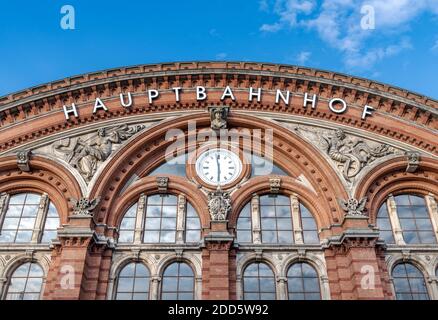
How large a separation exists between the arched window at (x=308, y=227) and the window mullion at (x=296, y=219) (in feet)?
0.72

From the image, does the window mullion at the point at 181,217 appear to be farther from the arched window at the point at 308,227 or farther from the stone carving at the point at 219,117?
the arched window at the point at 308,227

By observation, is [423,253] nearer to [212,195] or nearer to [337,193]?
[337,193]

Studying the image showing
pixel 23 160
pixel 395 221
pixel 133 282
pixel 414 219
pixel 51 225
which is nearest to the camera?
pixel 133 282

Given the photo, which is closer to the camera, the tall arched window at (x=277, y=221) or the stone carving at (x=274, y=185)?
the tall arched window at (x=277, y=221)

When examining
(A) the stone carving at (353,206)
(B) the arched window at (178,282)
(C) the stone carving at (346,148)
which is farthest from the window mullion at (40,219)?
(A) the stone carving at (353,206)

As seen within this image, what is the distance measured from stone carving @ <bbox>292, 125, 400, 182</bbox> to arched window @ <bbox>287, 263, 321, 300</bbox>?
15.6ft

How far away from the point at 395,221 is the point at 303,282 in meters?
5.45

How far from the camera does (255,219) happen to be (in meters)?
23.7

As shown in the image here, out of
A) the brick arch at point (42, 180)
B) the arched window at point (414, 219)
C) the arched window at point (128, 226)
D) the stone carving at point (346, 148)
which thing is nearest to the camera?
the arched window at point (128, 226)

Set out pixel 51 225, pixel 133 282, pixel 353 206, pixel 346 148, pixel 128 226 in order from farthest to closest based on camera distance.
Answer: pixel 346 148
pixel 128 226
pixel 51 225
pixel 353 206
pixel 133 282

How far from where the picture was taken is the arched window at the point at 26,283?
70.7ft

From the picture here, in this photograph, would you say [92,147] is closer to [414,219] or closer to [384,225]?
[384,225]

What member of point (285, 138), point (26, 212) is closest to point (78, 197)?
point (26, 212)

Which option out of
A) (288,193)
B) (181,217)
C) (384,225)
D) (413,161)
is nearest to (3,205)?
(181,217)
